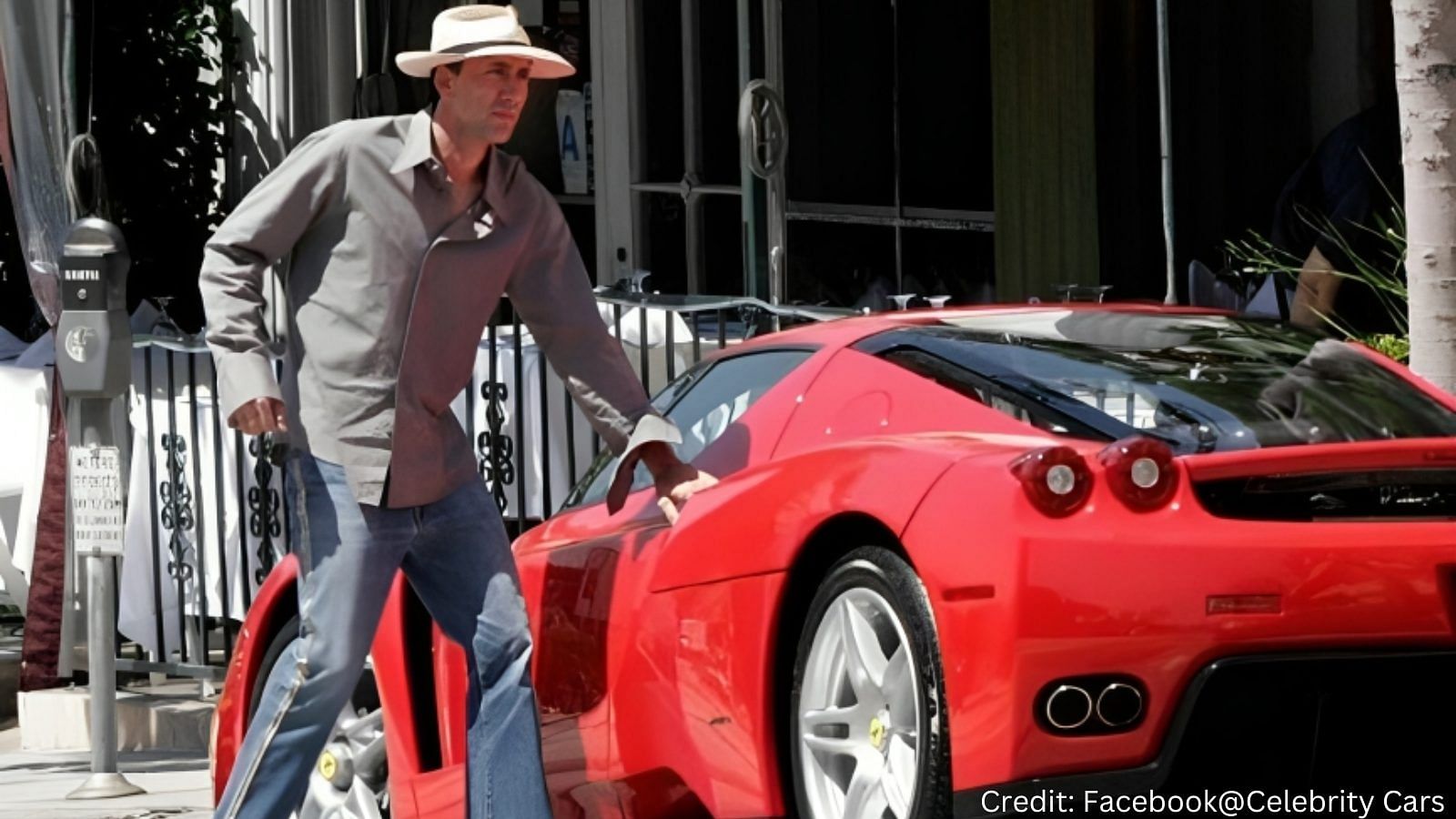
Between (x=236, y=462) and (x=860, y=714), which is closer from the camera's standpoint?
(x=860, y=714)

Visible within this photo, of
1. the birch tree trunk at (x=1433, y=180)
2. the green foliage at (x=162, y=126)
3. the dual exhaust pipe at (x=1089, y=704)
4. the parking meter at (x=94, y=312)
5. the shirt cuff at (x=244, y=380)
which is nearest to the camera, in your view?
the dual exhaust pipe at (x=1089, y=704)

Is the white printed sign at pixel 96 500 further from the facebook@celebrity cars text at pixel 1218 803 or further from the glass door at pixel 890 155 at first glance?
the facebook@celebrity cars text at pixel 1218 803


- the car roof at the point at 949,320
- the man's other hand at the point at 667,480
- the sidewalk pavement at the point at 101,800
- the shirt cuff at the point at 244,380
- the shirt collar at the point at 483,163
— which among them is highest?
the shirt collar at the point at 483,163

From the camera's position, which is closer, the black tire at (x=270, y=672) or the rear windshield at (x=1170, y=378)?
the rear windshield at (x=1170, y=378)

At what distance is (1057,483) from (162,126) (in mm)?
7098

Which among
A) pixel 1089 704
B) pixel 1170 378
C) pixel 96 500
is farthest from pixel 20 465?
pixel 1089 704

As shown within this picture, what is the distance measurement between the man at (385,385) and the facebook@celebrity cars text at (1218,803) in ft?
4.35

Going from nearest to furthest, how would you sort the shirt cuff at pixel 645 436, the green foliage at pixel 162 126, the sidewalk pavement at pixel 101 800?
the shirt cuff at pixel 645 436 → the sidewalk pavement at pixel 101 800 → the green foliage at pixel 162 126

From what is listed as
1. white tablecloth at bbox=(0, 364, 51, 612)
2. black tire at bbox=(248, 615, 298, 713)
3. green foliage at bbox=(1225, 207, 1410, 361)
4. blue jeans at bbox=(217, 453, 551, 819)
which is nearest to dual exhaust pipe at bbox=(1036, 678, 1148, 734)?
blue jeans at bbox=(217, 453, 551, 819)

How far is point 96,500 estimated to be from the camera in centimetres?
807

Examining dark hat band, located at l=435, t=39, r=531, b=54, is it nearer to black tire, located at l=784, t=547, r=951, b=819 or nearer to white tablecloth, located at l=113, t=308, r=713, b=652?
black tire, located at l=784, t=547, r=951, b=819

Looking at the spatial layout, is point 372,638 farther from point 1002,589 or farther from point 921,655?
point 1002,589

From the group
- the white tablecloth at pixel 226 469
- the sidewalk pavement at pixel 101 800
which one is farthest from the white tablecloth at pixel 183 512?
the sidewalk pavement at pixel 101 800

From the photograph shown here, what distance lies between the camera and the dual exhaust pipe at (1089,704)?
4152 millimetres
